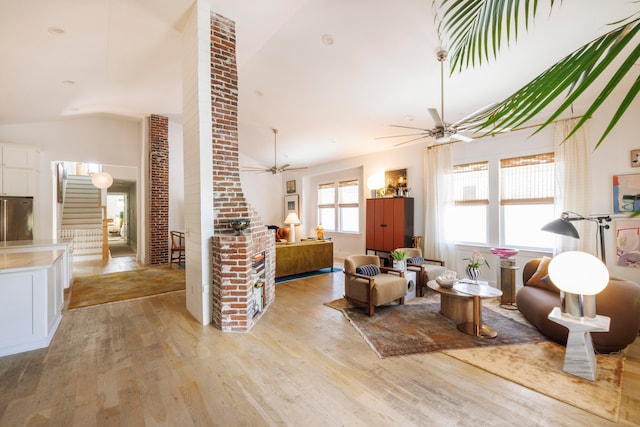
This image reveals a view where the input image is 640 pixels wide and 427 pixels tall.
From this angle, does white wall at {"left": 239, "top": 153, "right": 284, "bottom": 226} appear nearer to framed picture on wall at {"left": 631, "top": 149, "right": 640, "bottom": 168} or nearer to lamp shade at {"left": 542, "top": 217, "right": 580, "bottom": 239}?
lamp shade at {"left": 542, "top": 217, "right": 580, "bottom": 239}

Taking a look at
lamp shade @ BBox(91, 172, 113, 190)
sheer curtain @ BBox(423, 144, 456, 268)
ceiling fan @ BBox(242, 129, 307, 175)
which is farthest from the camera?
lamp shade @ BBox(91, 172, 113, 190)

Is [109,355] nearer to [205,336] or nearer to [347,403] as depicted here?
[205,336]

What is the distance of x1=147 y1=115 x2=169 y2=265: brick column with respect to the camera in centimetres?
657

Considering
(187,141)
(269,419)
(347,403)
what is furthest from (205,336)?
(187,141)

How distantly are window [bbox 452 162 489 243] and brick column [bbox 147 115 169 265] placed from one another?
247 inches

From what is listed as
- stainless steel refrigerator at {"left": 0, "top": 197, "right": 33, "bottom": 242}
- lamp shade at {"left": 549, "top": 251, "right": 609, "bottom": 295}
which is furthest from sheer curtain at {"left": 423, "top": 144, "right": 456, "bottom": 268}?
stainless steel refrigerator at {"left": 0, "top": 197, "right": 33, "bottom": 242}

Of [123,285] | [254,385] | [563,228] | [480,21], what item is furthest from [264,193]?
[480,21]

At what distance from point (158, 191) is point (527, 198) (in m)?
7.35

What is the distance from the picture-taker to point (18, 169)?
535cm

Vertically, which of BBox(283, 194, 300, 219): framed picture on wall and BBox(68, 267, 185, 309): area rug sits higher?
BBox(283, 194, 300, 219): framed picture on wall

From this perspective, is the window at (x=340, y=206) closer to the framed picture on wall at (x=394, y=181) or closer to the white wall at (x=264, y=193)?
the framed picture on wall at (x=394, y=181)

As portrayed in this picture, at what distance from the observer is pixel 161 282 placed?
5.14 meters

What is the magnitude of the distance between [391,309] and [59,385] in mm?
3448

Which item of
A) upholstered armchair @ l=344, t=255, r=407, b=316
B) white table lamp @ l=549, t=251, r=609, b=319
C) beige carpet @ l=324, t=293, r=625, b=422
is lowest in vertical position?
beige carpet @ l=324, t=293, r=625, b=422
